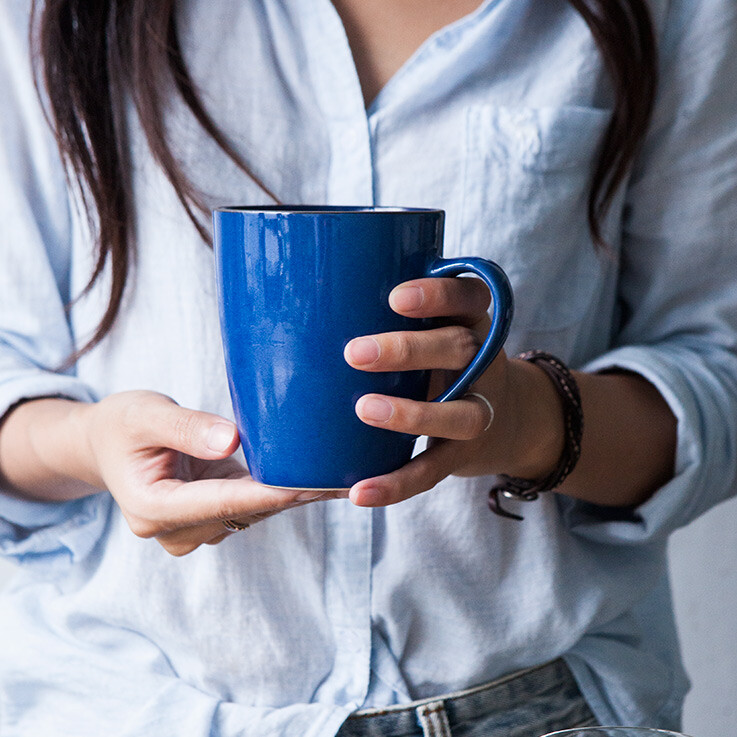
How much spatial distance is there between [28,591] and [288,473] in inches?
16.9

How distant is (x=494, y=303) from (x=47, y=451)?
403 millimetres

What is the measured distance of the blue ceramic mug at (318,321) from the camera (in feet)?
1.36

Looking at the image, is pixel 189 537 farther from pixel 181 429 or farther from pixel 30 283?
pixel 30 283

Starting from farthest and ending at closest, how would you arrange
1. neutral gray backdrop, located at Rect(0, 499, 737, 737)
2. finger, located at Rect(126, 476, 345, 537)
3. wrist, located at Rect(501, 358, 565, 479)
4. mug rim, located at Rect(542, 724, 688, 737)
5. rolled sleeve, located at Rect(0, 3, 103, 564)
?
neutral gray backdrop, located at Rect(0, 499, 737, 737), rolled sleeve, located at Rect(0, 3, 103, 564), wrist, located at Rect(501, 358, 565, 479), finger, located at Rect(126, 476, 345, 537), mug rim, located at Rect(542, 724, 688, 737)

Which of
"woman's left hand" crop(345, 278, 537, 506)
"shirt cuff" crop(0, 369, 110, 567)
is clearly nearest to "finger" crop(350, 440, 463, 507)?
"woman's left hand" crop(345, 278, 537, 506)

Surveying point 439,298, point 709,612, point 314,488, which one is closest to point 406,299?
point 439,298

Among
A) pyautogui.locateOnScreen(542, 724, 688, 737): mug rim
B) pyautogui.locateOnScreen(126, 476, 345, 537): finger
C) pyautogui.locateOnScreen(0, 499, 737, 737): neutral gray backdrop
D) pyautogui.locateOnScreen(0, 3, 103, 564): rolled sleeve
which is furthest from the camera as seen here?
pyautogui.locateOnScreen(0, 499, 737, 737): neutral gray backdrop

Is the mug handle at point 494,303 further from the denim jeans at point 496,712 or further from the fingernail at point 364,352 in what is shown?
the denim jeans at point 496,712

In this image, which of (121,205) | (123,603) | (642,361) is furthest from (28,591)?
(642,361)

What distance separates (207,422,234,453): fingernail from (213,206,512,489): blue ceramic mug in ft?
0.04

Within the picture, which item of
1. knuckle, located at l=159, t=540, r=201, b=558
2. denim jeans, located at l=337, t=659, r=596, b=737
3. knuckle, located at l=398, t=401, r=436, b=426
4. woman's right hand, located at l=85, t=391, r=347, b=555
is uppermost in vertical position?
knuckle, located at l=398, t=401, r=436, b=426

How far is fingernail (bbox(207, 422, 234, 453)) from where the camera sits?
1.56ft

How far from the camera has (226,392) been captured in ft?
2.25

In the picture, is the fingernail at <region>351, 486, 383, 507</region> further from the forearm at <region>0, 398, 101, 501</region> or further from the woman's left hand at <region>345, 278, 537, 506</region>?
the forearm at <region>0, 398, 101, 501</region>
